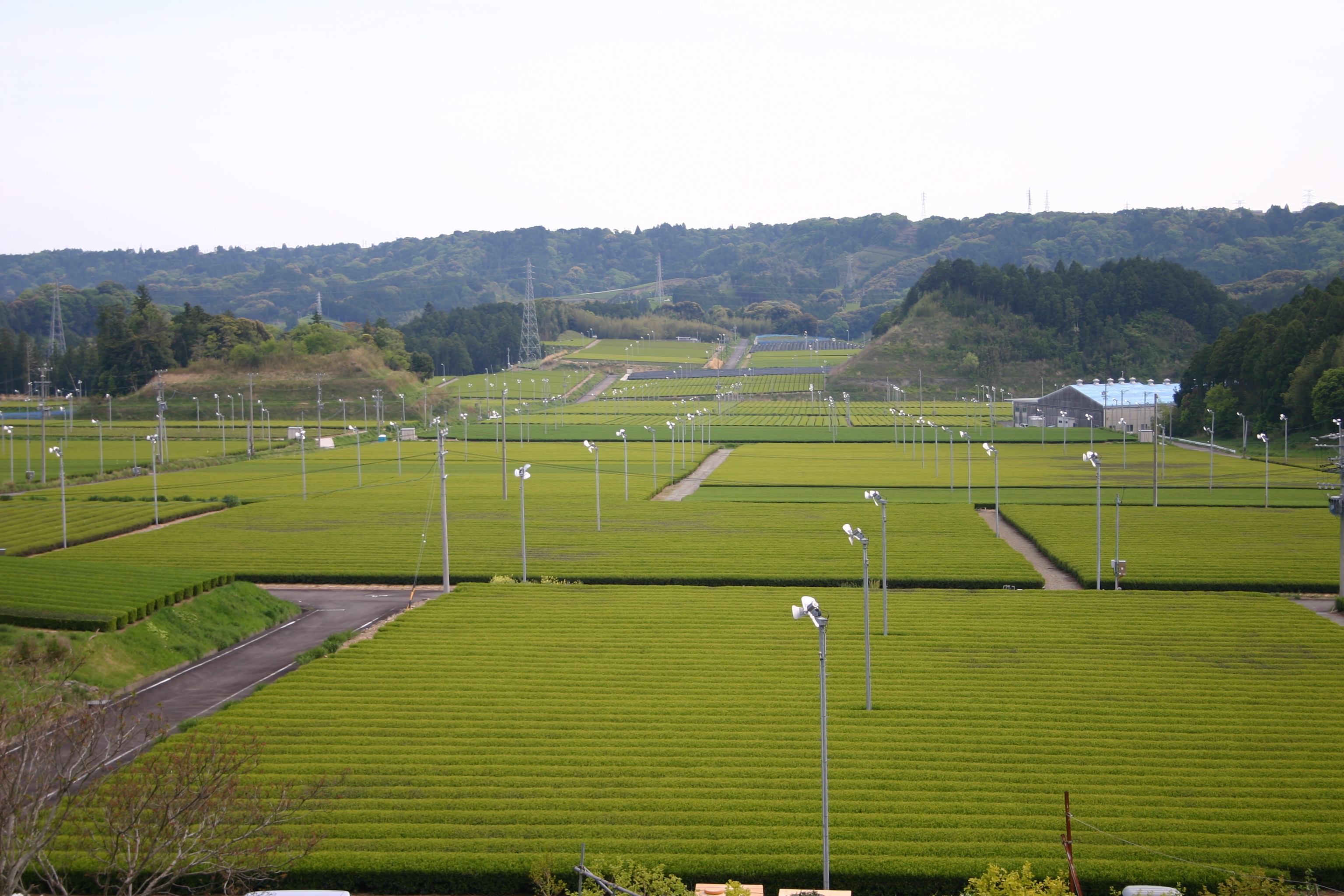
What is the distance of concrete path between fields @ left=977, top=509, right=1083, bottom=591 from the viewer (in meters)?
37.6

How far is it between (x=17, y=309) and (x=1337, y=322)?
210 metres

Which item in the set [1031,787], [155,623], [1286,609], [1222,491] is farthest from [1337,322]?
[155,623]

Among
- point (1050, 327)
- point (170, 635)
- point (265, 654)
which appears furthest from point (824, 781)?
point (1050, 327)

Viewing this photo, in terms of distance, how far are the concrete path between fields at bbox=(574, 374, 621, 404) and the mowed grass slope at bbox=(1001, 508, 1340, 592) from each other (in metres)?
92.6

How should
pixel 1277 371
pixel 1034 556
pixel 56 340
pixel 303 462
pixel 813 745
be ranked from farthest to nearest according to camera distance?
pixel 56 340
pixel 1277 371
pixel 303 462
pixel 1034 556
pixel 813 745

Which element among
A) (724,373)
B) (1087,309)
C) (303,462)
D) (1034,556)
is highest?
(1087,309)

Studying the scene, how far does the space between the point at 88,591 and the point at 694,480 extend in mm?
42521

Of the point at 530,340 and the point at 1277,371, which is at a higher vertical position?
the point at 530,340

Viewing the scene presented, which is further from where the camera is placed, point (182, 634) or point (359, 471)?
point (359, 471)

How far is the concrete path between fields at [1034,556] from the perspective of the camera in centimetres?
3759

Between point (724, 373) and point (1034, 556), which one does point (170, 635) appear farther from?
point (724, 373)

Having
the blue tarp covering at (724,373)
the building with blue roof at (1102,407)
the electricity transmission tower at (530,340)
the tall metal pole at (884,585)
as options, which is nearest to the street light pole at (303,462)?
the tall metal pole at (884,585)

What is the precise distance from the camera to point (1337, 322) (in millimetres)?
89312

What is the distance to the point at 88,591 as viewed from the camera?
1257 inches
